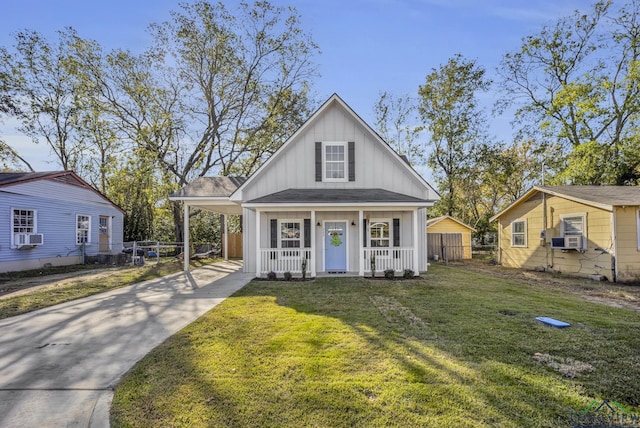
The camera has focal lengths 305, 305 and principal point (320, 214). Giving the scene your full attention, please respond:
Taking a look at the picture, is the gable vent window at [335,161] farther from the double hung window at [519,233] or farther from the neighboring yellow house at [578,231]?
the double hung window at [519,233]

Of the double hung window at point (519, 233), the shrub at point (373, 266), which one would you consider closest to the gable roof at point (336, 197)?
the shrub at point (373, 266)

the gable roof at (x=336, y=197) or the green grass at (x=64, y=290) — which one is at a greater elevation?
the gable roof at (x=336, y=197)

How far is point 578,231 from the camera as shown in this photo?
11711 millimetres

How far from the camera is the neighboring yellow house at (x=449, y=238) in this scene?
62.4 feet

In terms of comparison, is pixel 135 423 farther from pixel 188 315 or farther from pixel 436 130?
pixel 436 130

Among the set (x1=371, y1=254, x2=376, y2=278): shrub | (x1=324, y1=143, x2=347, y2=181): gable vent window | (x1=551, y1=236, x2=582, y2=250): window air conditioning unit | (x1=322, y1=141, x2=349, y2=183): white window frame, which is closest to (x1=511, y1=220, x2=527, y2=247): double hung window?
(x1=551, y1=236, x2=582, y2=250): window air conditioning unit

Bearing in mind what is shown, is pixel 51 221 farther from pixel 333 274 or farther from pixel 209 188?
pixel 333 274

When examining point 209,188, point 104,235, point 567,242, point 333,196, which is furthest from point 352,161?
point 104,235

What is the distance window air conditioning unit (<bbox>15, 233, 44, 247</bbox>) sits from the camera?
12.8m

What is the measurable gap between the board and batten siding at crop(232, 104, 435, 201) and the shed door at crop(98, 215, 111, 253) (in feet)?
39.4

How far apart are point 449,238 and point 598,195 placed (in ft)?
26.8

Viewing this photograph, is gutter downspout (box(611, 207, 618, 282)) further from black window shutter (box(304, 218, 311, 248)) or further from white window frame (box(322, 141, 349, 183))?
black window shutter (box(304, 218, 311, 248))

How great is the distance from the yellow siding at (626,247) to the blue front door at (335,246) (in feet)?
30.7

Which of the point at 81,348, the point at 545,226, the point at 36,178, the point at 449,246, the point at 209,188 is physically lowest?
the point at 81,348
